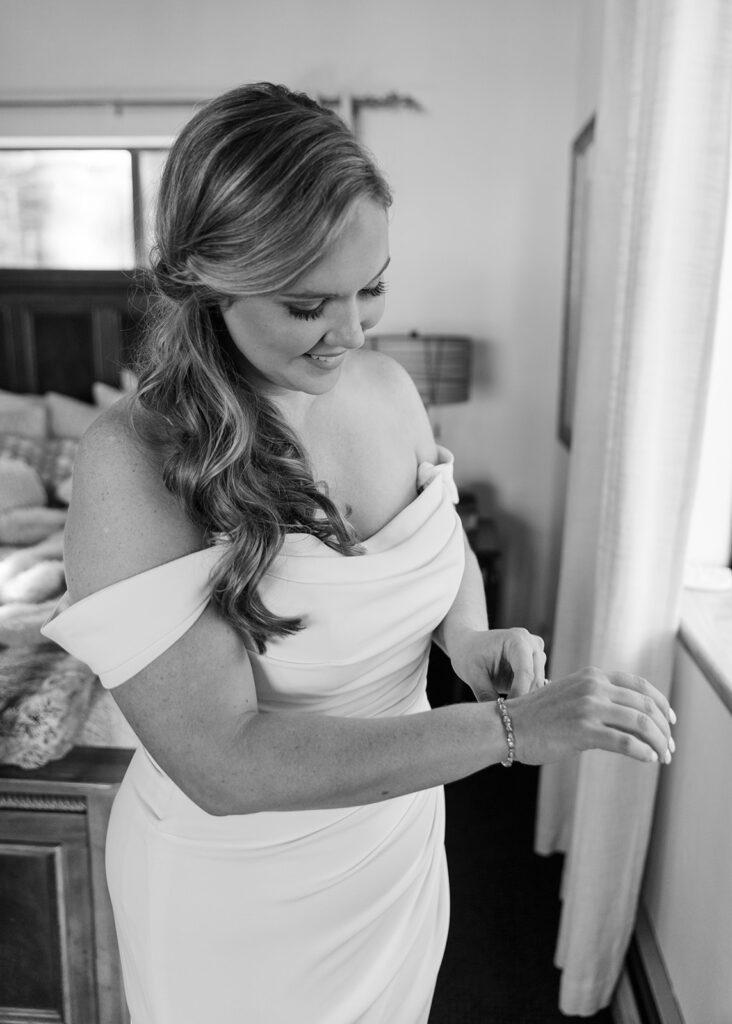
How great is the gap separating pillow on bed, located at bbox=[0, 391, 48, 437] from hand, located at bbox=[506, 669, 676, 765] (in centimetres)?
311

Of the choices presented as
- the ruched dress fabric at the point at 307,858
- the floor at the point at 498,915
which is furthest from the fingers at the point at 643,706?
the floor at the point at 498,915

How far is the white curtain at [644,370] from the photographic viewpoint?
5.01 ft

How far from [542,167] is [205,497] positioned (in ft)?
10.3

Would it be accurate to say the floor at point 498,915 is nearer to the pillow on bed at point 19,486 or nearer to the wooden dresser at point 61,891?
the wooden dresser at point 61,891

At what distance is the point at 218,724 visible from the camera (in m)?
0.88

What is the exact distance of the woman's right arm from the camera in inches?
34.2

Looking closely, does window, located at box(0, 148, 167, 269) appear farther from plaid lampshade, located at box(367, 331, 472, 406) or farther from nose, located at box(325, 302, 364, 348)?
nose, located at box(325, 302, 364, 348)

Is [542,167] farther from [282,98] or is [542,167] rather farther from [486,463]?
[282,98]

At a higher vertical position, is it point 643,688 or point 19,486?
point 643,688

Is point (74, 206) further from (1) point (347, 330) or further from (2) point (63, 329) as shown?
(1) point (347, 330)

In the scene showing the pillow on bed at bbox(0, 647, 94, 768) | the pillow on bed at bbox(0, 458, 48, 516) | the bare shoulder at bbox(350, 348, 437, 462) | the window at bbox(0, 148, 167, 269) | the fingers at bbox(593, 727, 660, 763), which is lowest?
the pillow on bed at bbox(0, 647, 94, 768)

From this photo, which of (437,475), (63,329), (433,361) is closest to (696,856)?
(437,475)

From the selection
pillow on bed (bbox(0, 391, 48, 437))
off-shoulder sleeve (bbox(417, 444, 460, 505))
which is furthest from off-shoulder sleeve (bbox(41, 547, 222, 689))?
pillow on bed (bbox(0, 391, 48, 437))

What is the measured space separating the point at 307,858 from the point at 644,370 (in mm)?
1059
